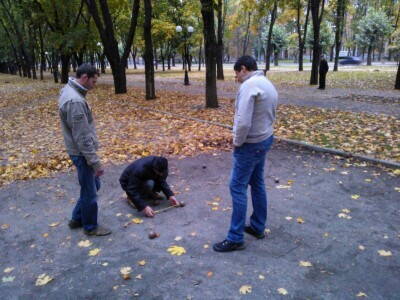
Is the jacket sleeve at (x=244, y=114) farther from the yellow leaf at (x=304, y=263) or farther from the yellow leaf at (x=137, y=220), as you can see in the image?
the yellow leaf at (x=137, y=220)

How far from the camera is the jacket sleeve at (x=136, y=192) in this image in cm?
475

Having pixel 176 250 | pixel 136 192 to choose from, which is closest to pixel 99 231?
pixel 136 192

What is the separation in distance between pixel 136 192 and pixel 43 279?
1549mm

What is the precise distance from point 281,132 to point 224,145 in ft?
5.61

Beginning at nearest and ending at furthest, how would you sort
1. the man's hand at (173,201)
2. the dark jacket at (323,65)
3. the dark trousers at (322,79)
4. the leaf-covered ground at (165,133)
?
the man's hand at (173,201) < the leaf-covered ground at (165,133) < the dark jacket at (323,65) < the dark trousers at (322,79)

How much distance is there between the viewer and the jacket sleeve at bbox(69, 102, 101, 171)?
3.81 metres

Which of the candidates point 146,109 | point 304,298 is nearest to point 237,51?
point 146,109

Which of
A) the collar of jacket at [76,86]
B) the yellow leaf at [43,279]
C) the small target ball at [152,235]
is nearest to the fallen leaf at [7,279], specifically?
the yellow leaf at [43,279]

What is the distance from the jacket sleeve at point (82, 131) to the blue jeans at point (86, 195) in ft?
0.49

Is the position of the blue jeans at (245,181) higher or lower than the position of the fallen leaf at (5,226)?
higher

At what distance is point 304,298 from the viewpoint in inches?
125

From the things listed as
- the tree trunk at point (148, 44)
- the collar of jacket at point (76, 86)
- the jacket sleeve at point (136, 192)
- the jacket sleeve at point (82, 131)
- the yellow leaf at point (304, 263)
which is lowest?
the yellow leaf at point (304, 263)

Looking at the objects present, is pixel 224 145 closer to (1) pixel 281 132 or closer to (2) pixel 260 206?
(1) pixel 281 132

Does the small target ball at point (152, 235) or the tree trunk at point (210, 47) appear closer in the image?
the small target ball at point (152, 235)
